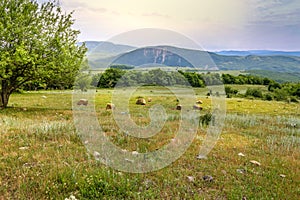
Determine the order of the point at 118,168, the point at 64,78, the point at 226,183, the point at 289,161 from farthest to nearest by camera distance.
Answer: the point at 64,78 → the point at 289,161 → the point at 118,168 → the point at 226,183

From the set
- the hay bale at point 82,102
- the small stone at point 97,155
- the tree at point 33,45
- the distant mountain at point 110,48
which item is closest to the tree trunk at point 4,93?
the tree at point 33,45

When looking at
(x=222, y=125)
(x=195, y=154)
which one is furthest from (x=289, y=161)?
(x=222, y=125)

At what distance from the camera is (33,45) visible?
58.1ft

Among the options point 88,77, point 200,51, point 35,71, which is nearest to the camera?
point 200,51

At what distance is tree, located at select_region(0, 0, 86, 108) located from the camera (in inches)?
655

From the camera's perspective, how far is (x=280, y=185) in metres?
6.11

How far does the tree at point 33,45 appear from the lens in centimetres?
1664

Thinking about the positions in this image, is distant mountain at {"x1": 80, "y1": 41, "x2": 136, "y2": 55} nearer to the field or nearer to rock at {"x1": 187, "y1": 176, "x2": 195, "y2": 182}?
the field

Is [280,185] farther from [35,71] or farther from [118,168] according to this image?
[35,71]

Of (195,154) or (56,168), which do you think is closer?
(56,168)

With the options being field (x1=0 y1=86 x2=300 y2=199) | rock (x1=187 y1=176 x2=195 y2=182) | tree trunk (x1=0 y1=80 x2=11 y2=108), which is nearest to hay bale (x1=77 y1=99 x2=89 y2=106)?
tree trunk (x1=0 y1=80 x2=11 y2=108)

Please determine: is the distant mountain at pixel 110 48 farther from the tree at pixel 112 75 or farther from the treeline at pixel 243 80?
the treeline at pixel 243 80

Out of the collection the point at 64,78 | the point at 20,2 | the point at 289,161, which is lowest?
the point at 289,161

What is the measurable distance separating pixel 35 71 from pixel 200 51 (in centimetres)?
1218
